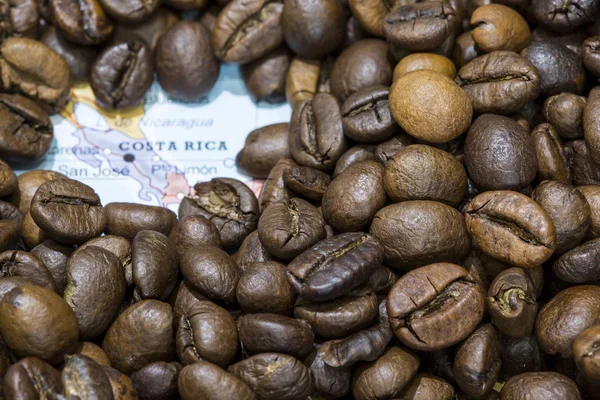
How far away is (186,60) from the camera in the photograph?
2480 mm

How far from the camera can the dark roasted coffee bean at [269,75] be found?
2543 mm

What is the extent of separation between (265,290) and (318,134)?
Answer: 2.11 ft

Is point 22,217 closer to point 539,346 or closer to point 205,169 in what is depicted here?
point 205,169

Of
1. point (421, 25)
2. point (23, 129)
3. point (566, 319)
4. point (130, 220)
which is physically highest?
point (421, 25)

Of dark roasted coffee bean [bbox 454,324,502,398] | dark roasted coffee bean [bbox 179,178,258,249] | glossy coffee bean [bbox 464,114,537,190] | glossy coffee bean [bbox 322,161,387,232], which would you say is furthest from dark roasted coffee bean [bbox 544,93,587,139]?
dark roasted coffee bean [bbox 179,178,258,249]

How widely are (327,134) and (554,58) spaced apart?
800 mm

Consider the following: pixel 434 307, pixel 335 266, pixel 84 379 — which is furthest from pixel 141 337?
pixel 434 307

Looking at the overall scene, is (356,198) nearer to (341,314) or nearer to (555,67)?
(341,314)

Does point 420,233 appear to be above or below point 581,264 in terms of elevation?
above

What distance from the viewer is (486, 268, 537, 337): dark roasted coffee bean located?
1743 mm

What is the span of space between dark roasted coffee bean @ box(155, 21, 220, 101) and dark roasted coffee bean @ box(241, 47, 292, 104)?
0.15 metres

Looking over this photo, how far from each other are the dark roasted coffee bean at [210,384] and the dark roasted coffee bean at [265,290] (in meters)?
0.25

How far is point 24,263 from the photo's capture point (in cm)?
190

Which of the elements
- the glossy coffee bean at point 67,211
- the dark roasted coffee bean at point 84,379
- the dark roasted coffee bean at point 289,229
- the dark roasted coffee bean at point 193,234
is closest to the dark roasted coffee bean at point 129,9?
the glossy coffee bean at point 67,211
